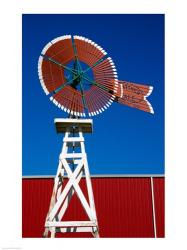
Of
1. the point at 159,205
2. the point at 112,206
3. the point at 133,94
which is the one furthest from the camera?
the point at 159,205

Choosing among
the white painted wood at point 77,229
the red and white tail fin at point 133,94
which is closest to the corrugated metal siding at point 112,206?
the white painted wood at point 77,229

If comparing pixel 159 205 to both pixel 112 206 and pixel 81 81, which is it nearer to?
pixel 112 206

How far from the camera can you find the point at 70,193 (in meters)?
9.43

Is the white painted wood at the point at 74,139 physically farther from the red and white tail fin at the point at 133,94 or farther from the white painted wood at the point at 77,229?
the white painted wood at the point at 77,229

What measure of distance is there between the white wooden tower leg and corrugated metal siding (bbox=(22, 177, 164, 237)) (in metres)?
5.21

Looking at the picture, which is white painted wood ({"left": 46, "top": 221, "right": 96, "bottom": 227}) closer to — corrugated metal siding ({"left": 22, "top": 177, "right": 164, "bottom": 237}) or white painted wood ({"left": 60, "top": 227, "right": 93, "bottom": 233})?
white painted wood ({"left": 60, "top": 227, "right": 93, "bottom": 233})

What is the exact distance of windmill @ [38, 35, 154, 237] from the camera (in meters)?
9.22

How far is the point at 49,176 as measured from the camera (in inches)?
590

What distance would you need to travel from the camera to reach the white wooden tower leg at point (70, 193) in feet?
29.6

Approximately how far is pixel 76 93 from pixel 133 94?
4.24 feet

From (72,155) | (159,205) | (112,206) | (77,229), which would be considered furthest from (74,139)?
(159,205)
